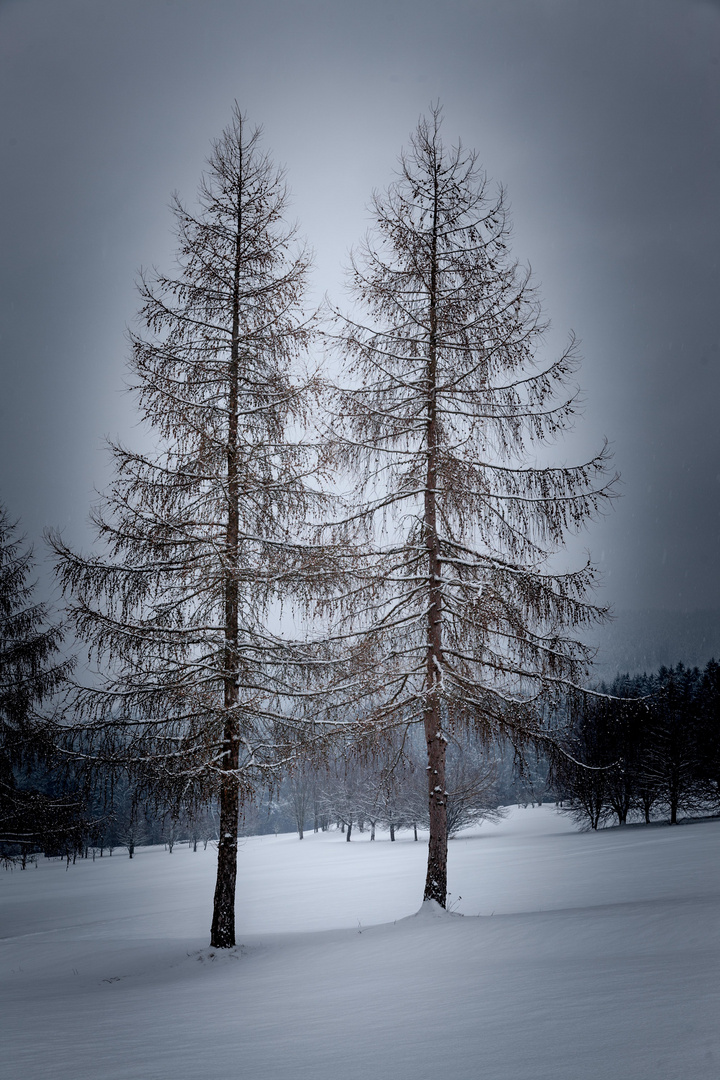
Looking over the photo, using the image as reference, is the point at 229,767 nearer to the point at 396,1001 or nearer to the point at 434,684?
the point at 434,684

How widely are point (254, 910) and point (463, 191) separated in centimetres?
2050

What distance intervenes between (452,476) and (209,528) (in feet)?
13.6

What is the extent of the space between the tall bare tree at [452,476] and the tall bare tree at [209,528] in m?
1.37

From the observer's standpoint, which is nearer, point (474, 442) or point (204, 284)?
point (474, 442)

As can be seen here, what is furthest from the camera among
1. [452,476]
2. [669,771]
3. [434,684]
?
[669,771]

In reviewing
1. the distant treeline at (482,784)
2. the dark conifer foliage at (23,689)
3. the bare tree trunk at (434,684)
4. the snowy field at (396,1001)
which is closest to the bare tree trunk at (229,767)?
the distant treeline at (482,784)

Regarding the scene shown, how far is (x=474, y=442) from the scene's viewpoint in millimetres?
10055

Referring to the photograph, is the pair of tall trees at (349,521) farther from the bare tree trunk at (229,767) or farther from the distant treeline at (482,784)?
the distant treeline at (482,784)

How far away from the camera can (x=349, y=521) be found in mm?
10219

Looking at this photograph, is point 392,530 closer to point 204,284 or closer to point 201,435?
point 201,435

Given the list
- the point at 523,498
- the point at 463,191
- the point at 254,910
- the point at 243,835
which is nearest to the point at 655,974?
the point at 523,498

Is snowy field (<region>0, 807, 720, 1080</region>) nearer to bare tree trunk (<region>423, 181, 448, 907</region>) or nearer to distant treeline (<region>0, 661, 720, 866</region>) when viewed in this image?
bare tree trunk (<region>423, 181, 448, 907</region>)

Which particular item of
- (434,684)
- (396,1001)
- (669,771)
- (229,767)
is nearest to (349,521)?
(434,684)

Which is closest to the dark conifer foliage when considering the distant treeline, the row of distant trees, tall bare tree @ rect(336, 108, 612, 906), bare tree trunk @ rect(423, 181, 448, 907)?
the distant treeline
